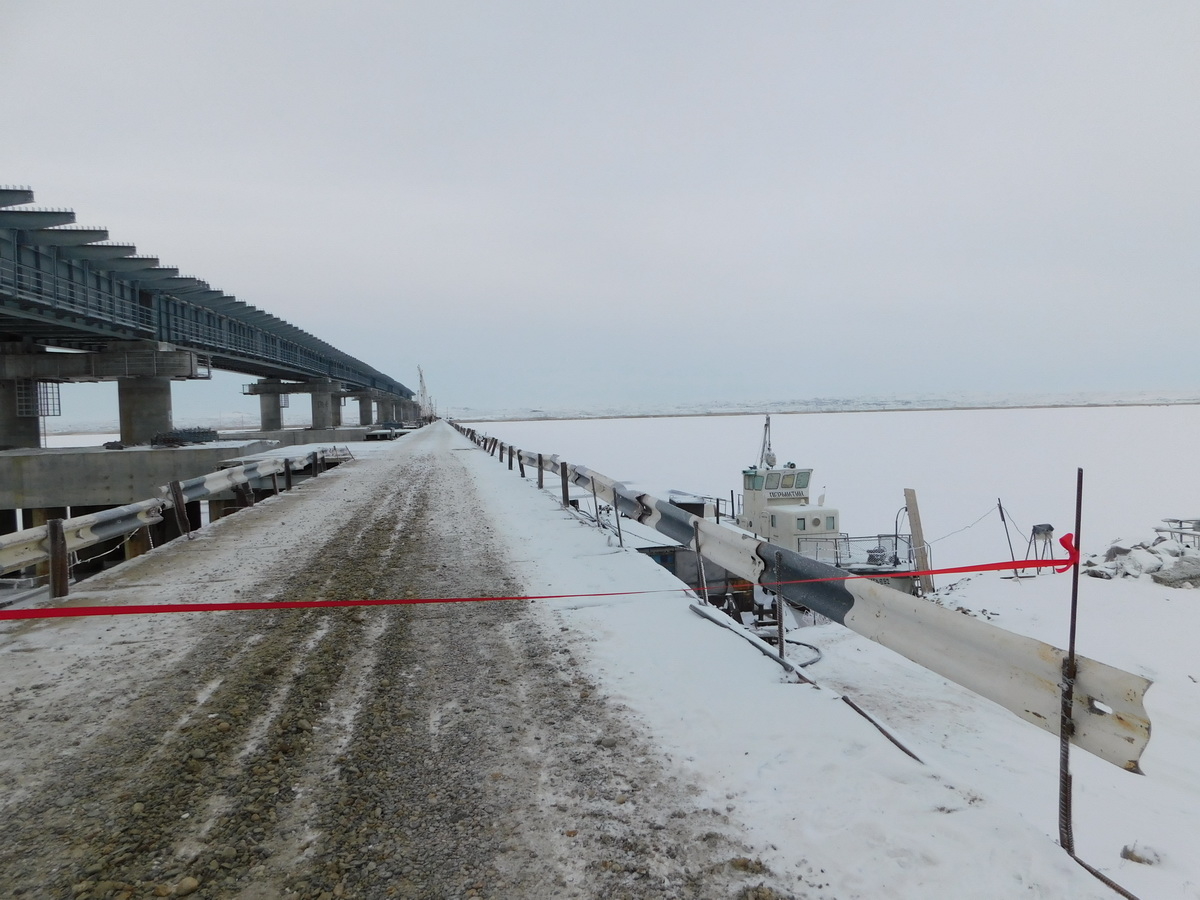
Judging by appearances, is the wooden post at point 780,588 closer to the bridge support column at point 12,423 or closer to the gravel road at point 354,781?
the gravel road at point 354,781

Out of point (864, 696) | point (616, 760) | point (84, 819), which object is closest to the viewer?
point (84, 819)

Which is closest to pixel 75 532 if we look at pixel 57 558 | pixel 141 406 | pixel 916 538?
pixel 57 558

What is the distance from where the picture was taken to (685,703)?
3879mm

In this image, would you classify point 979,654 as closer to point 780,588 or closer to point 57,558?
point 780,588

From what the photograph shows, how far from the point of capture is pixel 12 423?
1262 inches

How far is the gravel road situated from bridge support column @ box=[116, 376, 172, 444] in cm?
3588

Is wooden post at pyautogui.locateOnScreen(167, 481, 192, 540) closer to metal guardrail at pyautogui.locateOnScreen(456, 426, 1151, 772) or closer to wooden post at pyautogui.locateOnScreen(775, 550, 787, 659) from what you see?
metal guardrail at pyautogui.locateOnScreen(456, 426, 1151, 772)

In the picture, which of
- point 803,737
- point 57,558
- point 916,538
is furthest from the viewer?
point 916,538

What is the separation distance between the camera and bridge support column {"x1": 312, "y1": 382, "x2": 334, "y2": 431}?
246 feet

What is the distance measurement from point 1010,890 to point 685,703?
72.9 inches

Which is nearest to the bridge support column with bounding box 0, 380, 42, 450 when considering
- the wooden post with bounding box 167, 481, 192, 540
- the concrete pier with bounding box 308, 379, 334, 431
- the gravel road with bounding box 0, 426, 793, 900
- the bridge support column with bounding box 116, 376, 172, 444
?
the bridge support column with bounding box 116, 376, 172, 444

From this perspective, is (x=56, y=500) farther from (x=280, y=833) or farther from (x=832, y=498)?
(x=832, y=498)

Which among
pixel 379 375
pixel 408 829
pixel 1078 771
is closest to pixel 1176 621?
pixel 1078 771

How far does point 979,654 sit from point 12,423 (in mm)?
42985
